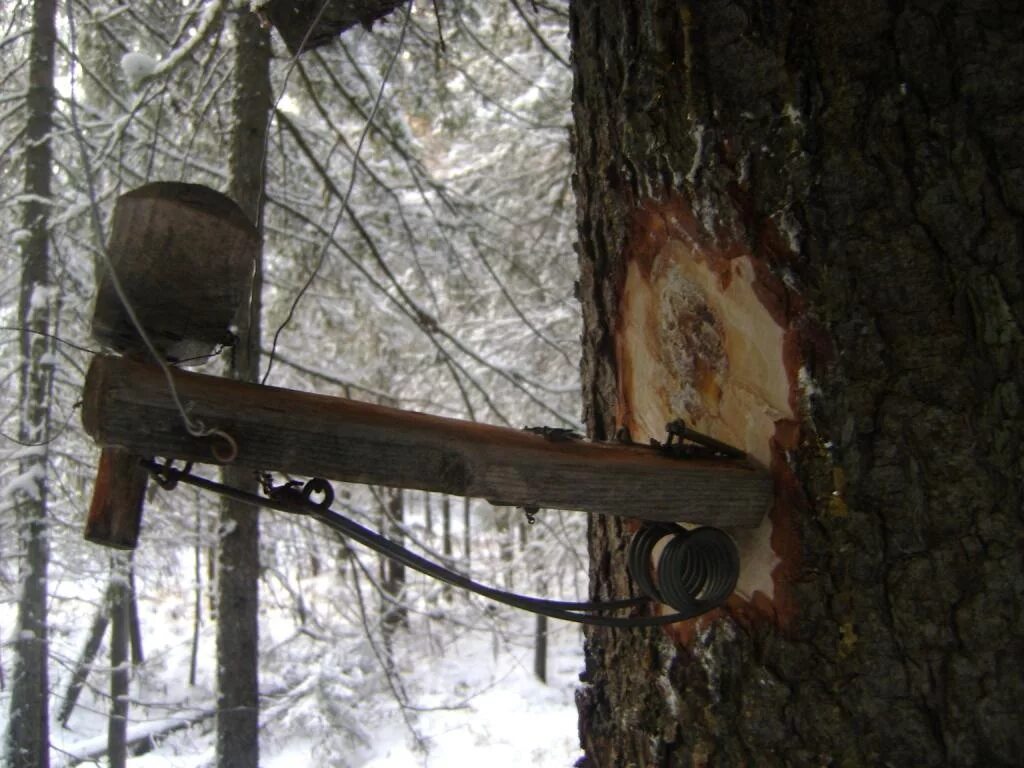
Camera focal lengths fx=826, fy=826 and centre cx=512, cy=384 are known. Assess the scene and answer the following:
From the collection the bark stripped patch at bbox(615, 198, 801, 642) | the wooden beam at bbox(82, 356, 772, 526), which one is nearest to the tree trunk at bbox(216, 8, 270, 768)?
the bark stripped patch at bbox(615, 198, 801, 642)

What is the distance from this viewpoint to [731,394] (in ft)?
4.17

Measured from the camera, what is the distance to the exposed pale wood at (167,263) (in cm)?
106

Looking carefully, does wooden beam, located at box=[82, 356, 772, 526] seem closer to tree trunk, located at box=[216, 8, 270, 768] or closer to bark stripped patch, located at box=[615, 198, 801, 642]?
bark stripped patch, located at box=[615, 198, 801, 642]

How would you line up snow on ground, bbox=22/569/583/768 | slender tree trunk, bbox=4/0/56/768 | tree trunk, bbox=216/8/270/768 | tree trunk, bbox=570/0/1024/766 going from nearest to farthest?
1. tree trunk, bbox=570/0/1024/766
2. tree trunk, bbox=216/8/270/768
3. slender tree trunk, bbox=4/0/56/768
4. snow on ground, bbox=22/569/583/768

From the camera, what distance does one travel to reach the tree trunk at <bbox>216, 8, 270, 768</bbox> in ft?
14.9

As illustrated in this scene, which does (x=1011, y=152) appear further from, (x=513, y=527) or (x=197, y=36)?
(x=513, y=527)

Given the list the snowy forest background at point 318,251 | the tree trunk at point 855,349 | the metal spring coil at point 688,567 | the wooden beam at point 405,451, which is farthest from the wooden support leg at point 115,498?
the snowy forest background at point 318,251

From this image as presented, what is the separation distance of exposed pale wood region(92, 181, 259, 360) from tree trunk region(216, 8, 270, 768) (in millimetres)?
3572

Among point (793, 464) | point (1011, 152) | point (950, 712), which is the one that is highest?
point (1011, 152)

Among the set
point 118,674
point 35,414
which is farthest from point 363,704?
point 35,414

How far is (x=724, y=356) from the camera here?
1.27m

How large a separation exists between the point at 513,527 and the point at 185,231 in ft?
44.8

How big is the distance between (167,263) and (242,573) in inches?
164

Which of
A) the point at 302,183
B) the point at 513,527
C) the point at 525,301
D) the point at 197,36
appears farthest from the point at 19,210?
the point at 513,527
